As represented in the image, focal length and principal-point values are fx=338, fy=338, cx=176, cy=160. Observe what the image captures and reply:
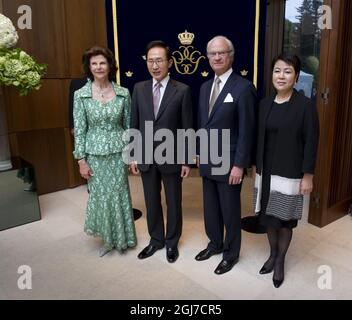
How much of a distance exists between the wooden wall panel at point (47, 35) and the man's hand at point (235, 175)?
2.57m

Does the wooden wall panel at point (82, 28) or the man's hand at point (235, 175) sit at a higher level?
the wooden wall panel at point (82, 28)

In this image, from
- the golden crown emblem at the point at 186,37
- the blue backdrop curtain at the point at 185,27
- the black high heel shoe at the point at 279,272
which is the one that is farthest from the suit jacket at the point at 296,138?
the golden crown emblem at the point at 186,37

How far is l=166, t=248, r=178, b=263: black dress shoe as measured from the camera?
2492 millimetres

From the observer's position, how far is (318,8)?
413 cm

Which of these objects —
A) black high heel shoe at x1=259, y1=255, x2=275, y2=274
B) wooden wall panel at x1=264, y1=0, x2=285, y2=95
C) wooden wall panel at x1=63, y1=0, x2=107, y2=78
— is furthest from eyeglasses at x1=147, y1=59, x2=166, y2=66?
wooden wall panel at x1=264, y1=0, x2=285, y2=95

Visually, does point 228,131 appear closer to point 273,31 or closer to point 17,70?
point 17,70

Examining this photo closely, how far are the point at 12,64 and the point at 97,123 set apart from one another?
97 cm

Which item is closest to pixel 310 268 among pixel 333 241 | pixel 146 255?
pixel 333 241

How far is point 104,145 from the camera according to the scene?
2346 mm

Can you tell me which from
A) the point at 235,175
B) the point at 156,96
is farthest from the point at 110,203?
the point at 235,175

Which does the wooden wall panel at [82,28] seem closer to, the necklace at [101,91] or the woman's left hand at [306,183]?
the necklace at [101,91]

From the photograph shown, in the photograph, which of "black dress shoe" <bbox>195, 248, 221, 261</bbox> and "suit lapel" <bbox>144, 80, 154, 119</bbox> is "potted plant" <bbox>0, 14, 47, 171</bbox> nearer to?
"suit lapel" <bbox>144, 80, 154, 119</bbox>

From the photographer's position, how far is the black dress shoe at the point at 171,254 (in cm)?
249

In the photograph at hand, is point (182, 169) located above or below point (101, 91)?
below
